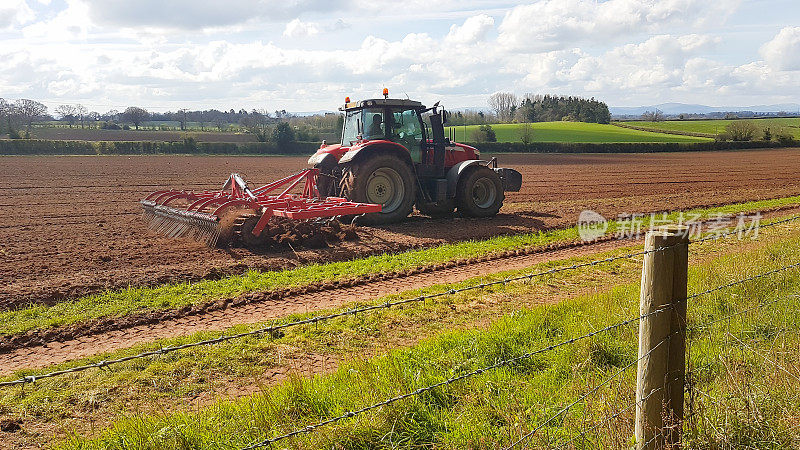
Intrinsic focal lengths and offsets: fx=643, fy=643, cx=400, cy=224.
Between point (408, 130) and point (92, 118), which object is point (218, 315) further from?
point (92, 118)

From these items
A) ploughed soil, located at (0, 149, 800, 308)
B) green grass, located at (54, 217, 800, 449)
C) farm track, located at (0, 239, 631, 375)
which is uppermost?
green grass, located at (54, 217, 800, 449)

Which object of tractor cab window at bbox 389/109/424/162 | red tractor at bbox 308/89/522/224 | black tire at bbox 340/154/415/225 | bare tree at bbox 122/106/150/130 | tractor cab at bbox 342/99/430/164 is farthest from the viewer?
bare tree at bbox 122/106/150/130

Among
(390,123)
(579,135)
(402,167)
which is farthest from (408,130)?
(579,135)

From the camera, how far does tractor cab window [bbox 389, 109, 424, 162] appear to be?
526 inches

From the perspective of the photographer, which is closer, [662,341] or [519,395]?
[662,341]

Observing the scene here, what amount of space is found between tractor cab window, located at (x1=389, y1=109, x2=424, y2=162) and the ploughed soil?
5.06 feet

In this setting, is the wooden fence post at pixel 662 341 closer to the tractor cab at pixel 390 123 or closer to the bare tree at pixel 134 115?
the tractor cab at pixel 390 123

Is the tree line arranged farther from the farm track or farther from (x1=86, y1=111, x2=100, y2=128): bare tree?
the farm track

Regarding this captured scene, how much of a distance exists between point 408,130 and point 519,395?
9.98 metres

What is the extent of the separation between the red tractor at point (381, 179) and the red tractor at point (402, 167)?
0.8 inches

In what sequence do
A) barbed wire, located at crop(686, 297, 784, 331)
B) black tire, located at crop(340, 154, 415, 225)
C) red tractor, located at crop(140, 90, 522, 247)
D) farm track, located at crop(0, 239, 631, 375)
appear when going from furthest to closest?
black tire, located at crop(340, 154, 415, 225) → red tractor, located at crop(140, 90, 522, 247) → farm track, located at crop(0, 239, 631, 375) → barbed wire, located at crop(686, 297, 784, 331)

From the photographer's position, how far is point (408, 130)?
13477 millimetres

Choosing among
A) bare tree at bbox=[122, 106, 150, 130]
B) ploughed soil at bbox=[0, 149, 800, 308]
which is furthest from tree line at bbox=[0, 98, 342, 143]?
ploughed soil at bbox=[0, 149, 800, 308]

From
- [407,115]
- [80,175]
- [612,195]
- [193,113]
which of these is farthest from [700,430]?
[193,113]
